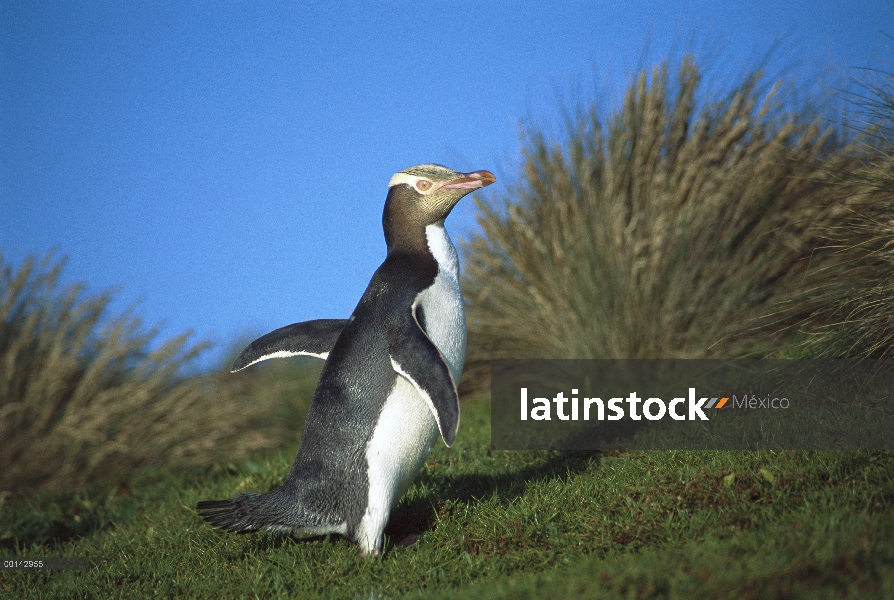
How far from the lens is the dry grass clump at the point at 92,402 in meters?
Answer: 6.38

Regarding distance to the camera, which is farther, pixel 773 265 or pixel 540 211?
pixel 540 211

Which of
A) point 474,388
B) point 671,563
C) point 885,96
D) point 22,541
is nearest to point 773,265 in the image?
point 885,96

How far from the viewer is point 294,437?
25.6ft

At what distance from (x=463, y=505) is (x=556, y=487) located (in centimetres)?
49

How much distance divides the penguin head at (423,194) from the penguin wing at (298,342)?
583 mm

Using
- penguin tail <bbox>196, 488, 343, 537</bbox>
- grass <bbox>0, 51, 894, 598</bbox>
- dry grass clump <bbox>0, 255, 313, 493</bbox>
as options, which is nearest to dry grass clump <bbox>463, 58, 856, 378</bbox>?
grass <bbox>0, 51, 894, 598</bbox>

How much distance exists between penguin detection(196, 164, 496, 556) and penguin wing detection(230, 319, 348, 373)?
25cm

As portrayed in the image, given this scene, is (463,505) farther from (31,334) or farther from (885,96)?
(31,334)

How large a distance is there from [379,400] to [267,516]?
0.75 metres

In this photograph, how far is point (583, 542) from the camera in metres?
3.38

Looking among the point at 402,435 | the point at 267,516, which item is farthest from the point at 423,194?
the point at 267,516

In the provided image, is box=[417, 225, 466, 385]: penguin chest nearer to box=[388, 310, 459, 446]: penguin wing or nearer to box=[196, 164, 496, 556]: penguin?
box=[196, 164, 496, 556]: penguin

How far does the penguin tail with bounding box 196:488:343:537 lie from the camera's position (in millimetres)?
3506

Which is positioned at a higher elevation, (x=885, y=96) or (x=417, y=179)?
(x=885, y=96)
